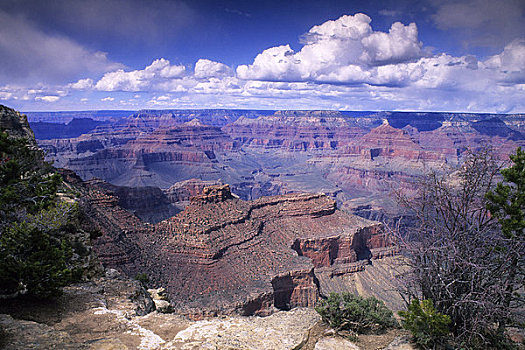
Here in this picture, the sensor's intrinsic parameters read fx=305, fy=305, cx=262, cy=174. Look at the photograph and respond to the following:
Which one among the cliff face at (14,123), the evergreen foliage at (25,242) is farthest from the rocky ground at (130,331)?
the cliff face at (14,123)

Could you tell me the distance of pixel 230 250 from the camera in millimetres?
39875

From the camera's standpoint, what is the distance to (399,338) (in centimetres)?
1172

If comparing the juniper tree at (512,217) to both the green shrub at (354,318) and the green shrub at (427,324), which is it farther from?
the green shrub at (354,318)

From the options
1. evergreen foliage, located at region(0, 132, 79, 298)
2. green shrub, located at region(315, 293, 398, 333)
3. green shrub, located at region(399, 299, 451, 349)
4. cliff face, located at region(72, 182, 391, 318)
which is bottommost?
cliff face, located at region(72, 182, 391, 318)

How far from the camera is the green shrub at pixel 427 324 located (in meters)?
9.90

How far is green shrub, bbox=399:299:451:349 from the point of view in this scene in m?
9.90

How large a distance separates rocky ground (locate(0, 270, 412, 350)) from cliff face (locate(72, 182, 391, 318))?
1611 cm

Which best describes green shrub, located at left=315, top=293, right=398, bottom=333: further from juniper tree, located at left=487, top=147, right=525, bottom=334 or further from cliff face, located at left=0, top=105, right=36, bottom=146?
cliff face, located at left=0, top=105, right=36, bottom=146

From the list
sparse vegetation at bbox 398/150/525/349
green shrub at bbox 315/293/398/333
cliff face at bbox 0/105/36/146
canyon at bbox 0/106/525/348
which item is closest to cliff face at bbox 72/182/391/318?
canyon at bbox 0/106/525/348

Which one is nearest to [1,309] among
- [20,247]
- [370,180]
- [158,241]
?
[20,247]

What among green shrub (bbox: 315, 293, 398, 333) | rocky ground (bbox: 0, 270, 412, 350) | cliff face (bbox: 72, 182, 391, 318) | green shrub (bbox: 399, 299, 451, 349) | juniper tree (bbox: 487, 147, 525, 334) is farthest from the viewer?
cliff face (bbox: 72, 182, 391, 318)

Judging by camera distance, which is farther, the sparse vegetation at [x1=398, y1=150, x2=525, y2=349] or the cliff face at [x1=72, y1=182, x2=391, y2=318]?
the cliff face at [x1=72, y1=182, x2=391, y2=318]

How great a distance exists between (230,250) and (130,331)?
93.7 ft

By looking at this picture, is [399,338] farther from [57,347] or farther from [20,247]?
[20,247]
